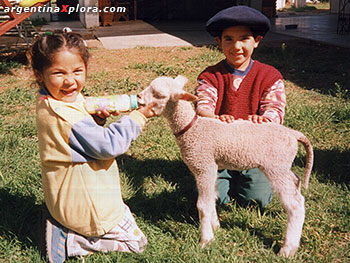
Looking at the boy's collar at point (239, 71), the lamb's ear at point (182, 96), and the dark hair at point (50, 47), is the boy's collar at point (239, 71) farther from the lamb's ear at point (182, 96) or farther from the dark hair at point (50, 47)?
the dark hair at point (50, 47)

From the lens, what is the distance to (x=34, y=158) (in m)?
4.04

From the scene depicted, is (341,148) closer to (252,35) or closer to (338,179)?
(338,179)

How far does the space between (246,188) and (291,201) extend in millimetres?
784

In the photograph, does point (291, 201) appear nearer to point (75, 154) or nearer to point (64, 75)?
point (75, 154)

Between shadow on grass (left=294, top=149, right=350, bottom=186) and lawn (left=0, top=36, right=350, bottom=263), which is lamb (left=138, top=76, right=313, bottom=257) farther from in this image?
shadow on grass (left=294, top=149, right=350, bottom=186)

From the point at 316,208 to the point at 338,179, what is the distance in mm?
616

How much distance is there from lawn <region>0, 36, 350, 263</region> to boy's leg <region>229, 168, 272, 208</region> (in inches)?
3.2

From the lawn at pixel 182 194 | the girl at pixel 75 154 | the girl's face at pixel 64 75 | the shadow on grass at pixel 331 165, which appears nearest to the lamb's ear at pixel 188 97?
the girl at pixel 75 154

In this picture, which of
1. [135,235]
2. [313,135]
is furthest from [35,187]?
[313,135]

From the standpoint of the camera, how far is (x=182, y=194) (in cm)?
346

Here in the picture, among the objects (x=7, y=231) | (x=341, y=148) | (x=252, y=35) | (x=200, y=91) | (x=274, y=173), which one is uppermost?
(x=252, y=35)

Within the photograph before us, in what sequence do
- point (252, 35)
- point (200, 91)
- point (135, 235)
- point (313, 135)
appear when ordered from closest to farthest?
point (135, 235)
point (252, 35)
point (200, 91)
point (313, 135)

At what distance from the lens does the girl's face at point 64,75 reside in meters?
2.26

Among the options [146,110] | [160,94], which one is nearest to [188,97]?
[160,94]
